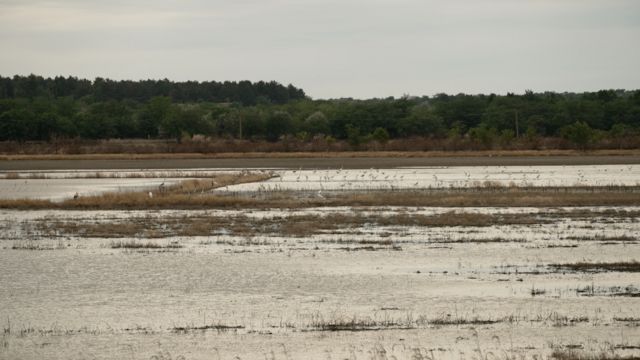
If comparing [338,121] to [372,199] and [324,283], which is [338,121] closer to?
[372,199]

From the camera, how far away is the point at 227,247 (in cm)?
2684

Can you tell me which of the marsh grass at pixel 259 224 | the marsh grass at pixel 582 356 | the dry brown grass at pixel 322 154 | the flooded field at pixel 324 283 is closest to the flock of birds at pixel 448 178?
the flooded field at pixel 324 283

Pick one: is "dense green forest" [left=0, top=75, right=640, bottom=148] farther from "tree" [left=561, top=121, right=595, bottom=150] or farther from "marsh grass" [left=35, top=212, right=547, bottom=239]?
"marsh grass" [left=35, top=212, right=547, bottom=239]

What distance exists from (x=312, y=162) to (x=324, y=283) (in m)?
57.1

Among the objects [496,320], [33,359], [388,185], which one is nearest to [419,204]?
[388,185]

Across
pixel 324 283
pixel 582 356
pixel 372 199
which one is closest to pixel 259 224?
pixel 372 199

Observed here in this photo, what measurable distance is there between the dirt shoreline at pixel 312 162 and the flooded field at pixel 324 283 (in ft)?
114

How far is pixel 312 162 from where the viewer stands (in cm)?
7788

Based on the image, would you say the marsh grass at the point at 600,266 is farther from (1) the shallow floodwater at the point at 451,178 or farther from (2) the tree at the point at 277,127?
(2) the tree at the point at 277,127

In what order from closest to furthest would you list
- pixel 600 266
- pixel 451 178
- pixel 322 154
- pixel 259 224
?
1. pixel 600 266
2. pixel 259 224
3. pixel 451 178
4. pixel 322 154

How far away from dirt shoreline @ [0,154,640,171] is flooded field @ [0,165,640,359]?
114 ft

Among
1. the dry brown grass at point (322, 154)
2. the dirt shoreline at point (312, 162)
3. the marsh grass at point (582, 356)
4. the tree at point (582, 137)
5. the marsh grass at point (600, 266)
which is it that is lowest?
the marsh grass at point (582, 356)

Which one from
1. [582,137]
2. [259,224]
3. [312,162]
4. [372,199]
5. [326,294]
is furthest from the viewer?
[582,137]

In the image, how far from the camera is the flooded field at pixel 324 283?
1544cm
